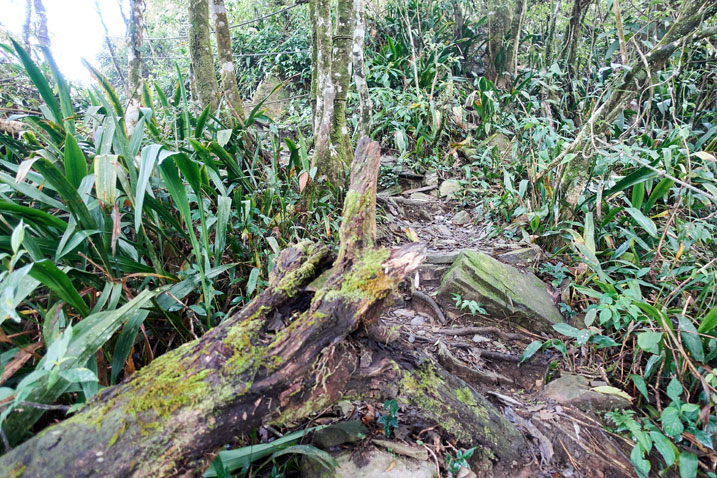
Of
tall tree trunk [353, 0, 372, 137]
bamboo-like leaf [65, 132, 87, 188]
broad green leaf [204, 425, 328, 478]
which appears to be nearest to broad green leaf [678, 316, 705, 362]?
broad green leaf [204, 425, 328, 478]

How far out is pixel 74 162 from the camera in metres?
1.60

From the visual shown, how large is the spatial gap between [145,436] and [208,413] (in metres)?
0.17

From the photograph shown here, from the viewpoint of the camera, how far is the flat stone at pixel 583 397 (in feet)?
6.61

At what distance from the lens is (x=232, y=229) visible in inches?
92.7

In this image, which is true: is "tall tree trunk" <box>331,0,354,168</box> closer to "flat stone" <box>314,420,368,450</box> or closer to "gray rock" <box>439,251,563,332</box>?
"gray rock" <box>439,251,563,332</box>

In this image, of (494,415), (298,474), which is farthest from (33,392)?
(494,415)

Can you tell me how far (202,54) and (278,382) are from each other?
332cm

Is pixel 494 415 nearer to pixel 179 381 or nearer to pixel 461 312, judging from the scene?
pixel 461 312

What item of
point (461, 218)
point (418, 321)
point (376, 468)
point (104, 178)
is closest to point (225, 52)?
point (104, 178)

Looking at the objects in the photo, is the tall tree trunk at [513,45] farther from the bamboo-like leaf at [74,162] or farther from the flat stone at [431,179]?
the bamboo-like leaf at [74,162]

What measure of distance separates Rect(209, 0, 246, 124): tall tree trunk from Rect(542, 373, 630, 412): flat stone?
3218 millimetres

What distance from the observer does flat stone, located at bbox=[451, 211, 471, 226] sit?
4.02m

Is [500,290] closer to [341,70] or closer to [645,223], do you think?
[645,223]

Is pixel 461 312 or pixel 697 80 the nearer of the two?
pixel 461 312
